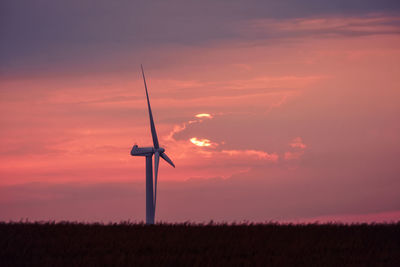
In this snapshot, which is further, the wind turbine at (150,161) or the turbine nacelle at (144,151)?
the turbine nacelle at (144,151)
